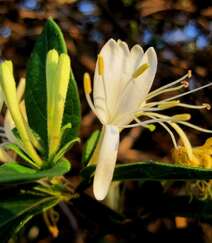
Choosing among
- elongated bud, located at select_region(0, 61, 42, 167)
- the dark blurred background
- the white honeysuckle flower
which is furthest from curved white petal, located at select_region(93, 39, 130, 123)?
the dark blurred background

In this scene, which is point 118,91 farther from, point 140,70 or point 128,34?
point 128,34

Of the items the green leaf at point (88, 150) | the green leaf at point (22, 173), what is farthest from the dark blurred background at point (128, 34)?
the green leaf at point (22, 173)

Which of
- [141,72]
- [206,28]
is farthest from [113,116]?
[206,28]

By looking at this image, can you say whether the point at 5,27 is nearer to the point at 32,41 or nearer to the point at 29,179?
the point at 32,41

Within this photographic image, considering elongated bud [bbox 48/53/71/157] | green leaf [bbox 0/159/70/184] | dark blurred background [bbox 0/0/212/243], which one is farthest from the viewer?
dark blurred background [bbox 0/0/212/243]

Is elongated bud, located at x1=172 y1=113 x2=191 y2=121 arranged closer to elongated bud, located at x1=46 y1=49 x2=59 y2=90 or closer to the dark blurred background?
elongated bud, located at x1=46 y1=49 x2=59 y2=90

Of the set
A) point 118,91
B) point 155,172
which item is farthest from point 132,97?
point 155,172
